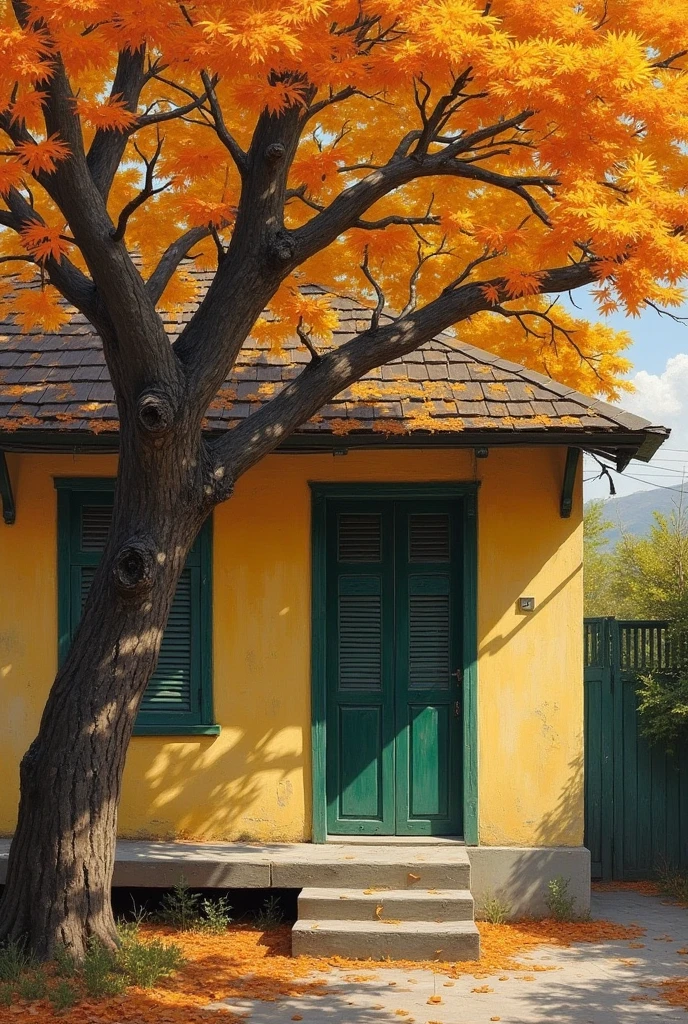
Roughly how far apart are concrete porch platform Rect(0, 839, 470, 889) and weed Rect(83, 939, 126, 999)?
4.65ft

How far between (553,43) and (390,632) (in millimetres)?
4721

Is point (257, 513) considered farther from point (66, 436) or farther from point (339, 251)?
point (339, 251)

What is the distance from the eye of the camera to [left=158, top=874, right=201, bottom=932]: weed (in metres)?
8.52

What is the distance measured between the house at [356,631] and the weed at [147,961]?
1822 mm

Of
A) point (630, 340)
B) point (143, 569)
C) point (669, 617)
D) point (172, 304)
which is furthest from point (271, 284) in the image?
point (630, 340)

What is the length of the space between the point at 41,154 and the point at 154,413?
1585 millimetres

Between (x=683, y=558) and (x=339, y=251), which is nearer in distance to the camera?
(x=339, y=251)

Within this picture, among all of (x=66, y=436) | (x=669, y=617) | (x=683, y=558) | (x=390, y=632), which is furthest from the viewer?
(x=683, y=558)

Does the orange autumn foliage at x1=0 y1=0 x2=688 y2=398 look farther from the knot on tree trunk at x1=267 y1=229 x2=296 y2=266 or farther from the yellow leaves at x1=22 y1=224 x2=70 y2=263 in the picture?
the knot on tree trunk at x1=267 y1=229 x2=296 y2=266

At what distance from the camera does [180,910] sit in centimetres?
866

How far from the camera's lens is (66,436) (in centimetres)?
895

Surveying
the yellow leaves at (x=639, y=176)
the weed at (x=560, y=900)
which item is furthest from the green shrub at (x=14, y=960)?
the yellow leaves at (x=639, y=176)

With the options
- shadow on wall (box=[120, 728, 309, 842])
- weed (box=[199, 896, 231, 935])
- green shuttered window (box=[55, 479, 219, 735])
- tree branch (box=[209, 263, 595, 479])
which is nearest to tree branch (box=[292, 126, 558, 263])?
tree branch (box=[209, 263, 595, 479])

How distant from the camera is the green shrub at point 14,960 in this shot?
6.74m
